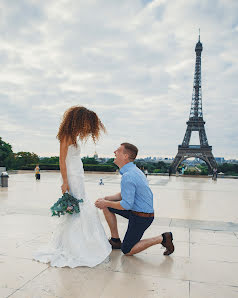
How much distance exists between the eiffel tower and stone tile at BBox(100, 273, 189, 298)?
140 ft

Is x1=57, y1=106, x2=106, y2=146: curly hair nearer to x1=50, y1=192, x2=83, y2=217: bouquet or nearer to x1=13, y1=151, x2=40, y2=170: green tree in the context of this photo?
x1=50, y1=192, x2=83, y2=217: bouquet

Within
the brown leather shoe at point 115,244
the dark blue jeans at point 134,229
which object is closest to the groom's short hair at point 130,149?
the dark blue jeans at point 134,229

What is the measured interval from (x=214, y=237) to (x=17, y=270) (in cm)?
324

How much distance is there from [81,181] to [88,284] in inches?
51.3

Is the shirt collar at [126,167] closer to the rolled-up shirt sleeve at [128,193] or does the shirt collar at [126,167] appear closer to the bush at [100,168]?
the rolled-up shirt sleeve at [128,193]

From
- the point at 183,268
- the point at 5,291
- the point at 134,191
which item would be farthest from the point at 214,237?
the point at 5,291

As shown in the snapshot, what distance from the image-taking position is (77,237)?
11.9ft

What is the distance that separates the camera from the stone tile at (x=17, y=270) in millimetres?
2951

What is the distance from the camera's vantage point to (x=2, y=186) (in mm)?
12906

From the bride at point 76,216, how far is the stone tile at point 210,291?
116 cm

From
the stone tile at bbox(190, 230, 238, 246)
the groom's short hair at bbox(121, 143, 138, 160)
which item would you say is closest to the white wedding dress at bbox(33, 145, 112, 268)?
the groom's short hair at bbox(121, 143, 138, 160)

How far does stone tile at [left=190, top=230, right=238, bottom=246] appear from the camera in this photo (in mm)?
4613

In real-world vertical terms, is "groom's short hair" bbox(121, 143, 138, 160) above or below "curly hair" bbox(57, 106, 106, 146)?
below

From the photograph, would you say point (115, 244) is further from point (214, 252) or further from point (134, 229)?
point (214, 252)
